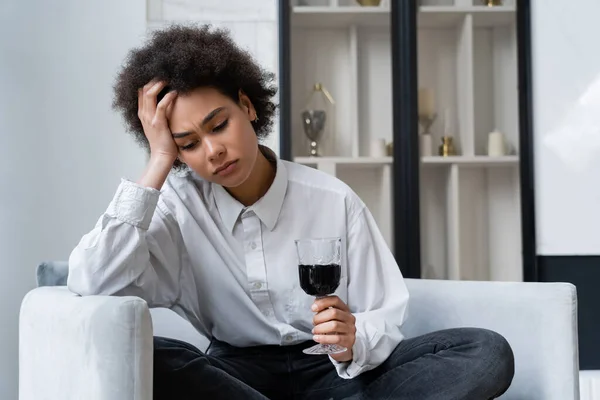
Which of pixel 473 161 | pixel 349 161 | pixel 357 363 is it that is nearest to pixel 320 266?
pixel 357 363

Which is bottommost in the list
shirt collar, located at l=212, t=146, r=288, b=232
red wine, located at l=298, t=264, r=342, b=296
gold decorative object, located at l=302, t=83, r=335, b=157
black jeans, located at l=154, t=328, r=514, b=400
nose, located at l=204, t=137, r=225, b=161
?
black jeans, located at l=154, t=328, r=514, b=400

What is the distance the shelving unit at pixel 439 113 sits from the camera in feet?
9.56

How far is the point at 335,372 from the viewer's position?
1.63 meters

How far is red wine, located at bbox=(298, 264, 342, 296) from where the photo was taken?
4.44 ft

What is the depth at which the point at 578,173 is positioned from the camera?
2816 mm

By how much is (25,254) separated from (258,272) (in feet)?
4.89

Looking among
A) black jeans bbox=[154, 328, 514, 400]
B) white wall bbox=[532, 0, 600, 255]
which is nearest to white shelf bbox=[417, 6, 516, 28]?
white wall bbox=[532, 0, 600, 255]

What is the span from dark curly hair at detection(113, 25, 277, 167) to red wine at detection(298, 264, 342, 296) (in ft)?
1.56

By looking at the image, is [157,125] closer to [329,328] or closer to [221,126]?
[221,126]

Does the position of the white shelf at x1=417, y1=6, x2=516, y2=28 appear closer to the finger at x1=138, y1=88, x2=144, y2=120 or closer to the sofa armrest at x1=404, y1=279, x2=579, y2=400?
the sofa armrest at x1=404, y1=279, x2=579, y2=400

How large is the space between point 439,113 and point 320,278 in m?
1.72

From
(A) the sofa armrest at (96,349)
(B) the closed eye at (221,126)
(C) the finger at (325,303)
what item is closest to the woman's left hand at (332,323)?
(C) the finger at (325,303)

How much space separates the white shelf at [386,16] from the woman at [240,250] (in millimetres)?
1178

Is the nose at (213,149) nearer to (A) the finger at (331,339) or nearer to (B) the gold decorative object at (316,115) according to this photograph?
(A) the finger at (331,339)
